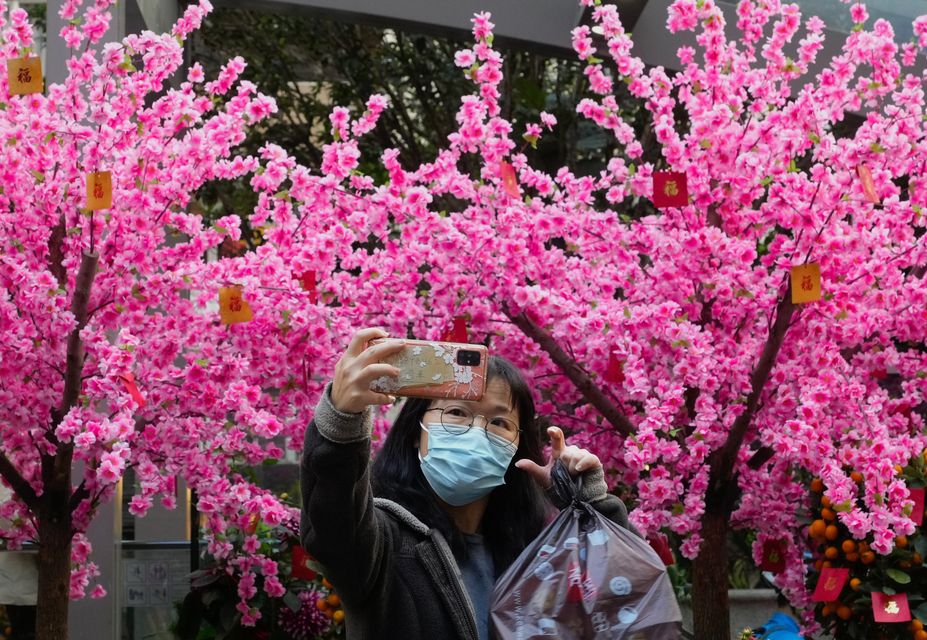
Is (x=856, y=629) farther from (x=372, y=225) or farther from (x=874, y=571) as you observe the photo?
(x=372, y=225)

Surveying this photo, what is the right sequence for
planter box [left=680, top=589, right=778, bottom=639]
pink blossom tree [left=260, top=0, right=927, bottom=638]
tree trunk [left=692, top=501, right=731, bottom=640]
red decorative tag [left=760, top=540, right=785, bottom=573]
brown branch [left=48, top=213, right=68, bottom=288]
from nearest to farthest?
→ brown branch [left=48, top=213, right=68, bottom=288] → pink blossom tree [left=260, top=0, right=927, bottom=638] → tree trunk [left=692, top=501, right=731, bottom=640] → red decorative tag [left=760, top=540, right=785, bottom=573] → planter box [left=680, top=589, right=778, bottom=639]

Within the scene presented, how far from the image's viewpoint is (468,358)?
2.14 m

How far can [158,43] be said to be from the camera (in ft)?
13.9

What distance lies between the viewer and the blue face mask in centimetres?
235

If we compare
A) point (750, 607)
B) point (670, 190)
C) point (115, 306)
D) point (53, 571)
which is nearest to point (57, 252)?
point (115, 306)

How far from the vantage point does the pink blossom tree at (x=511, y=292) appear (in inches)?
165

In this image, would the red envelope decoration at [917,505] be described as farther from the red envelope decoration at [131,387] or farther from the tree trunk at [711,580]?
the red envelope decoration at [131,387]

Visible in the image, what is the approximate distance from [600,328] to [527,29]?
2.03m

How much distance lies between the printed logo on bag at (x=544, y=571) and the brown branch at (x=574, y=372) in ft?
8.27

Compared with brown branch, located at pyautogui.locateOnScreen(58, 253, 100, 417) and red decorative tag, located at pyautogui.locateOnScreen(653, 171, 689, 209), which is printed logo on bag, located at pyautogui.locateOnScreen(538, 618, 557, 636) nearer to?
brown branch, located at pyautogui.locateOnScreen(58, 253, 100, 417)

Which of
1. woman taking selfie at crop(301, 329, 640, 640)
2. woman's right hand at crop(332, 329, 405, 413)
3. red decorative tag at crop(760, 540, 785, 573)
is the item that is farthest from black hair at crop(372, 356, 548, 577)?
red decorative tag at crop(760, 540, 785, 573)

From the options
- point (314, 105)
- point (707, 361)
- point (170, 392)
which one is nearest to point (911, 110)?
point (707, 361)

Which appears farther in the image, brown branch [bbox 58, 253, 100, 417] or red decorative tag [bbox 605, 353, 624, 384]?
red decorative tag [bbox 605, 353, 624, 384]

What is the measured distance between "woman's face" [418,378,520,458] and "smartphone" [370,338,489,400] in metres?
0.26
